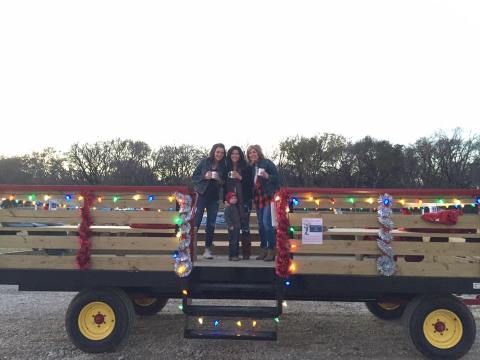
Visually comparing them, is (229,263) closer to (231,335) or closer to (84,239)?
(231,335)

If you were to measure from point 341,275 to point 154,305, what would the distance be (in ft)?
11.0

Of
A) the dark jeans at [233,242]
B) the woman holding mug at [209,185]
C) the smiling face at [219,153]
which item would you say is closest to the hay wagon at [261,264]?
the dark jeans at [233,242]

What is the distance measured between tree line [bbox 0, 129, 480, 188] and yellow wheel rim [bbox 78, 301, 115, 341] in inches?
2201

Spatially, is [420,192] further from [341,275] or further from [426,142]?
[426,142]

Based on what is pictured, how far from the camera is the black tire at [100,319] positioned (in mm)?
5527

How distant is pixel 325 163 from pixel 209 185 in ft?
198

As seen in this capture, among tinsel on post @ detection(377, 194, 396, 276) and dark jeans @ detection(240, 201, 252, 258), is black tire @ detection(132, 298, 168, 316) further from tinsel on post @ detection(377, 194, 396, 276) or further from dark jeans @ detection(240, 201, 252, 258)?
tinsel on post @ detection(377, 194, 396, 276)

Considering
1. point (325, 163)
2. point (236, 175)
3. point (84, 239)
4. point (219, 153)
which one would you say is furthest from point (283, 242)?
point (325, 163)

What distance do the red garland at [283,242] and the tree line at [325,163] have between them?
55.8 m

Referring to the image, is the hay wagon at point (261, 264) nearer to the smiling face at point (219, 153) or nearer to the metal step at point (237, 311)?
the metal step at point (237, 311)

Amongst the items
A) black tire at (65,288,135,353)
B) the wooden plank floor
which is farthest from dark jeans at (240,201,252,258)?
black tire at (65,288,135,353)

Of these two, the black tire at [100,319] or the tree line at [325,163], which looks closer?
the black tire at [100,319]

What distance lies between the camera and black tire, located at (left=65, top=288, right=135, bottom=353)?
5.53 metres

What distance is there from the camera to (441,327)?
5.45 metres
